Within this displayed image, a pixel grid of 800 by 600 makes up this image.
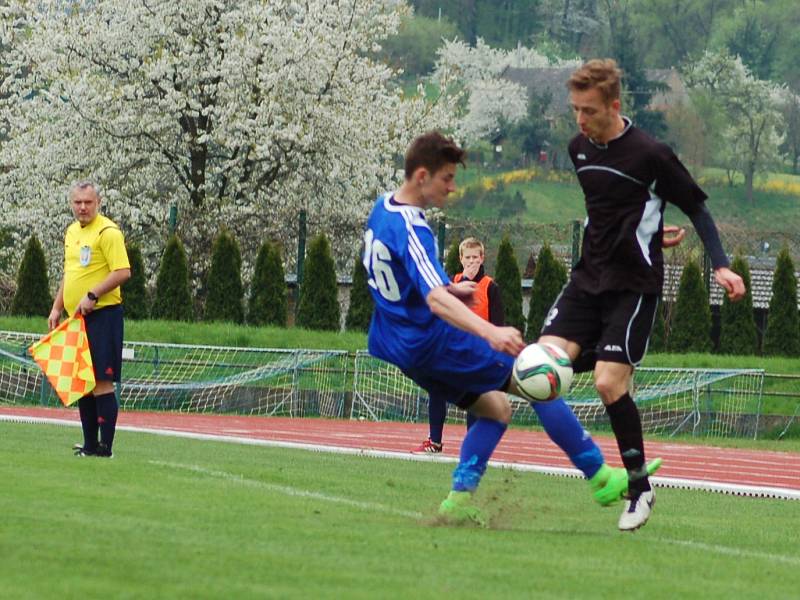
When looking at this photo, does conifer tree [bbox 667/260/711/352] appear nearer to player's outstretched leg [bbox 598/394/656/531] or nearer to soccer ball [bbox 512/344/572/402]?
player's outstretched leg [bbox 598/394/656/531]

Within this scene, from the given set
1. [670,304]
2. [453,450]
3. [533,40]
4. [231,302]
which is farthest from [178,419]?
[533,40]

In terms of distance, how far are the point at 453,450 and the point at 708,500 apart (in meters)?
5.81

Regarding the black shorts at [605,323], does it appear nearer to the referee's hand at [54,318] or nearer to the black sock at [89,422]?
the black sock at [89,422]

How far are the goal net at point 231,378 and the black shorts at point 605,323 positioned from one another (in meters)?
17.7

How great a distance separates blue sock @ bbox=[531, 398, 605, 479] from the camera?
791 centimetres

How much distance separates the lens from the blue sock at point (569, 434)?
7.91 meters

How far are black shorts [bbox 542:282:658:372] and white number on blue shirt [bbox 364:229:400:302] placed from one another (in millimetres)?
963

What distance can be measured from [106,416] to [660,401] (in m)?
14.8

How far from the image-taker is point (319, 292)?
3244 cm

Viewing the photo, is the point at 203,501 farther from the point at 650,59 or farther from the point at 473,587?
the point at 650,59

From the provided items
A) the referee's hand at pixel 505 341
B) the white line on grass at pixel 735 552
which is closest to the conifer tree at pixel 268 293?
the white line on grass at pixel 735 552

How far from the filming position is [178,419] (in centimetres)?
2223

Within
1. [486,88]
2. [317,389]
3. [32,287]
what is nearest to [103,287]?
[317,389]

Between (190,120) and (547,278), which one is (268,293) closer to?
(547,278)
